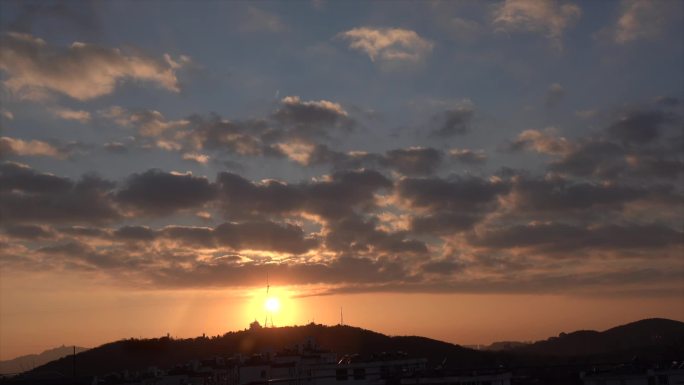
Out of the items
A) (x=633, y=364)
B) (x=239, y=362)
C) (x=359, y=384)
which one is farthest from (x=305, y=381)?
(x=633, y=364)

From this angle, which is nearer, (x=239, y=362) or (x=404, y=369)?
(x=404, y=369)

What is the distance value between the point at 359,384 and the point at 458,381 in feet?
76.6

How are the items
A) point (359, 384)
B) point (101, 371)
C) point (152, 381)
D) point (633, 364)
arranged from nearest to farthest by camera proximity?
1. point (633, 364)
2. point (359, 384)
3. point (152, 381)
4. point (101, 371)

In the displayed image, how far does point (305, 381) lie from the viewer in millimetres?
102875

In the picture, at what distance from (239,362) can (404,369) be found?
2772 cm

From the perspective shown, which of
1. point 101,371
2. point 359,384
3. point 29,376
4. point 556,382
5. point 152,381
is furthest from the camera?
point 101,371

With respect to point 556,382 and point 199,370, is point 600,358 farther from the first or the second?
point 199,370

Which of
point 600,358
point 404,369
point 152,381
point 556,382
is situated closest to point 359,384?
point 404,369

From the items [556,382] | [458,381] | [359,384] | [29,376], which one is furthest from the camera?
[29,376]

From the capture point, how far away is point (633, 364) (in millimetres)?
87188

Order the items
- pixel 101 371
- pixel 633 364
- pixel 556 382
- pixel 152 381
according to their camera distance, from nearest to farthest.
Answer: pixel 633 364 → pixel 556 382 → pixel 152 381 → pixel 101 371

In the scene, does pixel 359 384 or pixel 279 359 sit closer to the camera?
pixel 359 384

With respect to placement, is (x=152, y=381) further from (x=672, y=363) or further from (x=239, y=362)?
(x=672, y=363)

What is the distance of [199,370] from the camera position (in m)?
117
